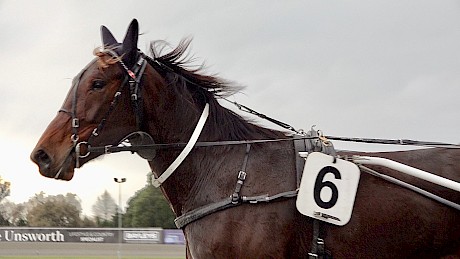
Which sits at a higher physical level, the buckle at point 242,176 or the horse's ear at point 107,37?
the horse's ear at point 107,37

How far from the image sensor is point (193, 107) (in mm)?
4906

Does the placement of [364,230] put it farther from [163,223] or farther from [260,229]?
[163,223]

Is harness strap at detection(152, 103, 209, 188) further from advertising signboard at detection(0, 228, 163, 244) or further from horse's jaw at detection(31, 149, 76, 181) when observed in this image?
advertising signboard at detection(0, 228, 163, 244)

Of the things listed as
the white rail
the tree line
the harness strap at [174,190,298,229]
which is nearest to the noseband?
the harness strap at [174,190,298,229]

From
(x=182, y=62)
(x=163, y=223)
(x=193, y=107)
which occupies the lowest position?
(x=163, y=223)

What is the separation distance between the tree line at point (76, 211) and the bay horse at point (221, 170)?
40963 mm

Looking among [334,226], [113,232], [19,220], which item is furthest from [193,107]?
[19,220]

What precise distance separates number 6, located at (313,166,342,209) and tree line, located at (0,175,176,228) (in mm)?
41317

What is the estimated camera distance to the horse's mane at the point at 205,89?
4.93 metres

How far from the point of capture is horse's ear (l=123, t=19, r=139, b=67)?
471 centimetres

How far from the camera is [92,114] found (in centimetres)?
455

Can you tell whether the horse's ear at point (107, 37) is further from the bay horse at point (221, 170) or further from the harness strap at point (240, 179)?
the harness strap at point (240, 179)

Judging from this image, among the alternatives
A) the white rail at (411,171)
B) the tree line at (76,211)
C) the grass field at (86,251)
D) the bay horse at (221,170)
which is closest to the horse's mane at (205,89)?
the bay horse at (221,170)

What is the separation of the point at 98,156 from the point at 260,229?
4.19 ft
